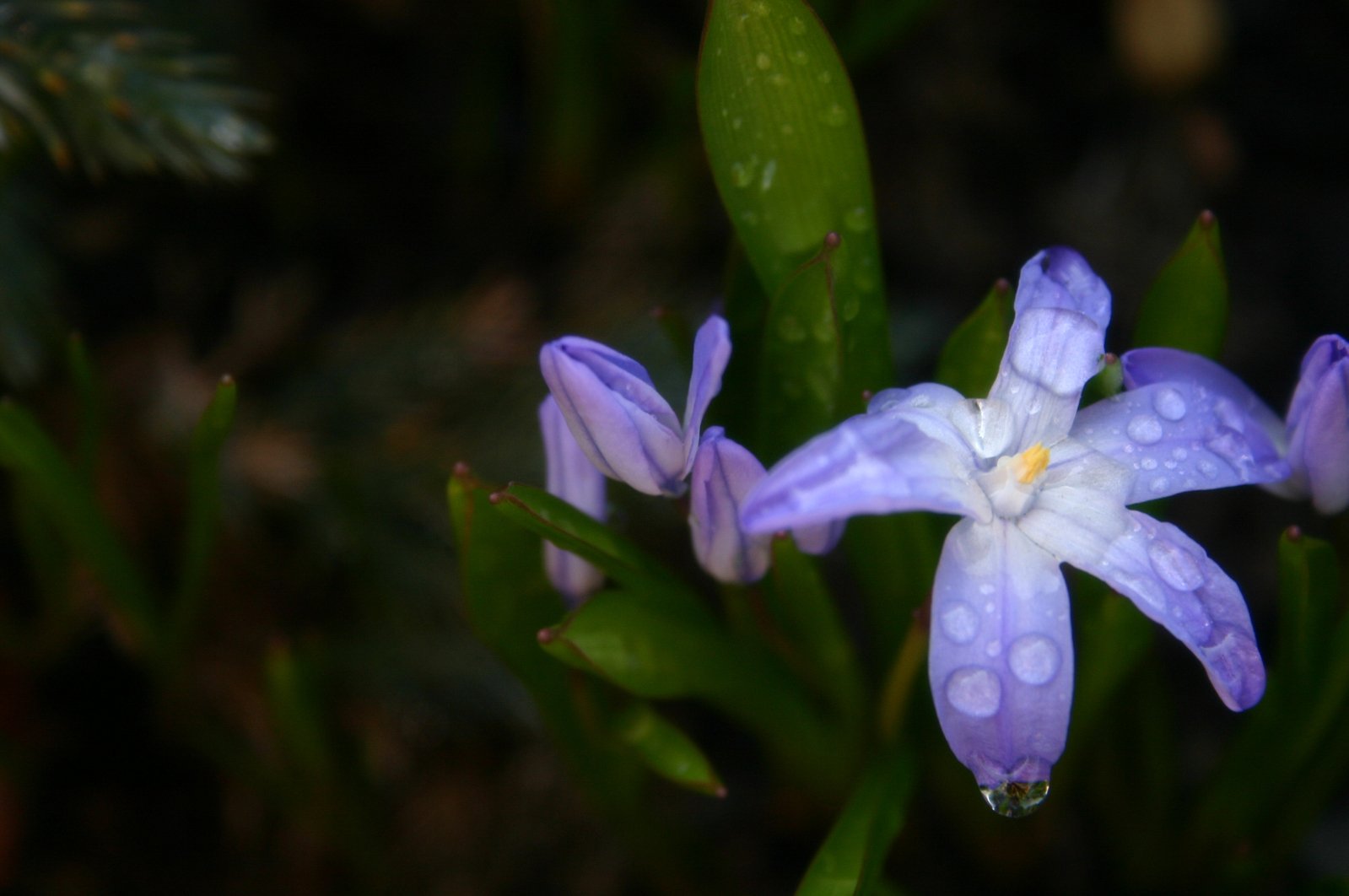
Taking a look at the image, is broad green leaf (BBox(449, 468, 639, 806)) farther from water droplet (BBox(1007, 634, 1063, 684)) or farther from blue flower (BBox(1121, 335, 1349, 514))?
blue flower (BBox(1121, 335, 1349, 514))

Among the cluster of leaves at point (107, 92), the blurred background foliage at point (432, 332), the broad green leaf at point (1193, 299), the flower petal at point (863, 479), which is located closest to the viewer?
Result: the flower petal at point (863, 479)

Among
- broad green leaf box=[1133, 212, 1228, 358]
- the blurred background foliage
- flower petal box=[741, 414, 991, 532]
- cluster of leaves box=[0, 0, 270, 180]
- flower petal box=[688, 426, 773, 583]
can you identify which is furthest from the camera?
the blurred background foliage

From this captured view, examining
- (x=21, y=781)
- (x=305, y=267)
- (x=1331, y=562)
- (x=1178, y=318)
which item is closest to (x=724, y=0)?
(x=1178, y=318)

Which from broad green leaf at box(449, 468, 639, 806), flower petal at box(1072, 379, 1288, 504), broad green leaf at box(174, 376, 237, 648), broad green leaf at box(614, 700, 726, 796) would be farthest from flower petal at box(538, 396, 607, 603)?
flower petal at box(1072, 379, 1288, 504)

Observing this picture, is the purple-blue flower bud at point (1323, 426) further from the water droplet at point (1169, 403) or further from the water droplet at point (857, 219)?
the water droplet at point (857, 219)

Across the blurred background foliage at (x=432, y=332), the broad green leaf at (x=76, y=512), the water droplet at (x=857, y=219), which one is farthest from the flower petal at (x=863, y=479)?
the broad green leaf at (x=76, y=512)

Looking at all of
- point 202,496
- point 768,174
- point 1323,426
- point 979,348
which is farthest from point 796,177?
point 202,496

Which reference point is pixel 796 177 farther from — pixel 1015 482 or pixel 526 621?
pixel 526 621
